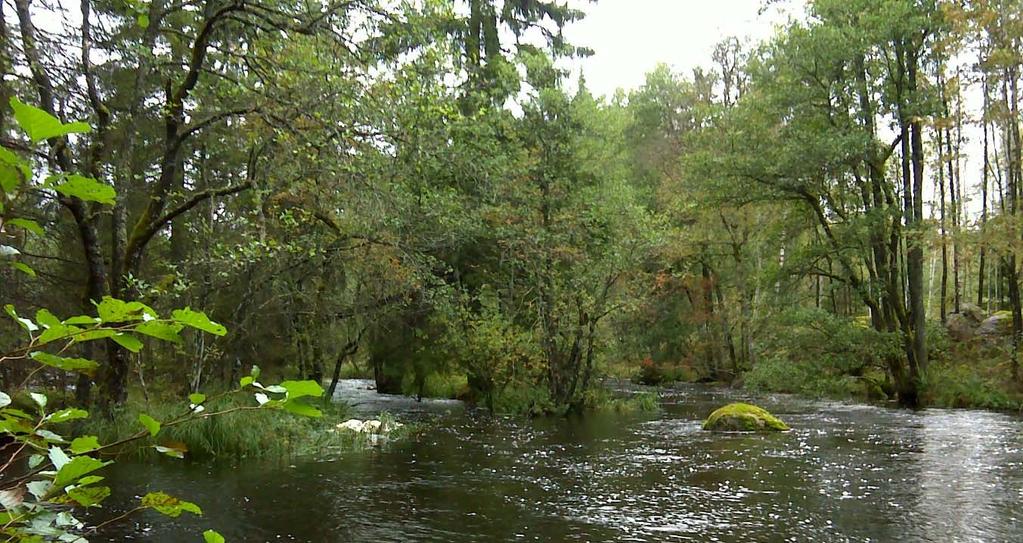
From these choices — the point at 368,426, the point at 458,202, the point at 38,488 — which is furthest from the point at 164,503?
the point at 458,202

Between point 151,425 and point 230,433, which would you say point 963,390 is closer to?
point 230,433

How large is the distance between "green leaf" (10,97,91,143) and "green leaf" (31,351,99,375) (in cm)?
45

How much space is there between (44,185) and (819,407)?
21993 millimetres

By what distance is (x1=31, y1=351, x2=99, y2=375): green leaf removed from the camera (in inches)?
60.6

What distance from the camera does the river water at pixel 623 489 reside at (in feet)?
25.2

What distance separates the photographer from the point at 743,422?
15758 mm

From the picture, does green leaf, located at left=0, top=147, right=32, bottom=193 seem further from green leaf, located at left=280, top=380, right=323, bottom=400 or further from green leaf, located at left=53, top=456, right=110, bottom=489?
green leaf, located at left=280, top=380, right=323, bottom=400

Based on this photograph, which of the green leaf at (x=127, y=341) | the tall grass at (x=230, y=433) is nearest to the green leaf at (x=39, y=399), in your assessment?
the green leaf at (x=127, y=341)

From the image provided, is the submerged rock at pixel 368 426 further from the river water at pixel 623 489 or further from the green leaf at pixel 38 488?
the green leaf at pixel 38 488

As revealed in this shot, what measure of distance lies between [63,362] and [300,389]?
1.81 ft

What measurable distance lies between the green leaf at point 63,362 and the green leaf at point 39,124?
45 centimetres

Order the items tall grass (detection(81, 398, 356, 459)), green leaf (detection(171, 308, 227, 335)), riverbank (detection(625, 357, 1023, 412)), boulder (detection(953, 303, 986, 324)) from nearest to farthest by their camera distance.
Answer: green leaf (detection(171, 308, 227, 335)) → tall grass (detection(81, 398, 356, 459)) → riverbank (detection(625, 357, 1023, 412)) → boulder (detection(953, 303, 986, 324))

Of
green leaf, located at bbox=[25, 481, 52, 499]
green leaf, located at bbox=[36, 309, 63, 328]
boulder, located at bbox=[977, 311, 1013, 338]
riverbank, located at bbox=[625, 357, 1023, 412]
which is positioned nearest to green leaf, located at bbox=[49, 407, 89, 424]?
green leaf, located at bbox=[25, 481, 52, 499]

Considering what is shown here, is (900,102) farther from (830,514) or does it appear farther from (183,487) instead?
(183,487)
